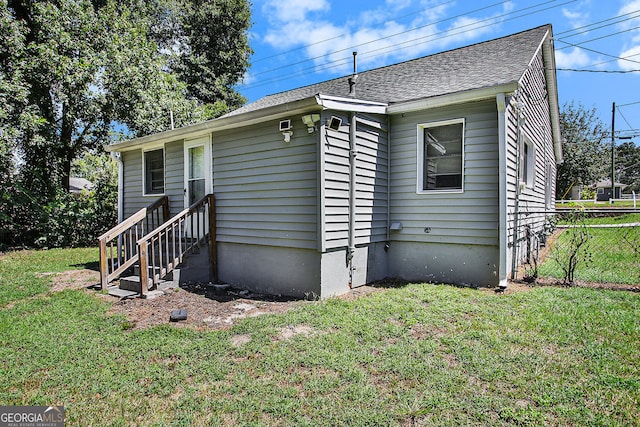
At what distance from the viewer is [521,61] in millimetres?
6688

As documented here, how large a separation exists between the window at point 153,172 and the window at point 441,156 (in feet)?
18.6

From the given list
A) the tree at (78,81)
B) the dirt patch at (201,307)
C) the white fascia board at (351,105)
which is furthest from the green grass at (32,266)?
the white fascia board at (351,105)

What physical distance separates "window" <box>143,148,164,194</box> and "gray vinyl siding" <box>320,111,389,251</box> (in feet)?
15.3

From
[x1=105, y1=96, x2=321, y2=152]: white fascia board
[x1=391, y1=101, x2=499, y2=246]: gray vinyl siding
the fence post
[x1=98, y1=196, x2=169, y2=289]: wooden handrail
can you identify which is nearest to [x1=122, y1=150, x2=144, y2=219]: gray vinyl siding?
[x1=105, y1=96, x2=321, y2=152]: white fascia board

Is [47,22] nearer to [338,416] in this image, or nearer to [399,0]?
[399,0]

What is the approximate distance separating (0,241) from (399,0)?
49.2 ft

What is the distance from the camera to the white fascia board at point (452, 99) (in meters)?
5.12

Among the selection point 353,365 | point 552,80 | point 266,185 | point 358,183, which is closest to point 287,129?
point 266,185

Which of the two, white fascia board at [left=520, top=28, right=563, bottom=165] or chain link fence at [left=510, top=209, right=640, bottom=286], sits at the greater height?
white fascia board at [left=520, top=28, right=563, bottom=165]

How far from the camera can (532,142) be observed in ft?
25.6

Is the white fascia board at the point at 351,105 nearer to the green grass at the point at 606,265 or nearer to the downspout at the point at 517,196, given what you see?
the downspout at the point at 517,196

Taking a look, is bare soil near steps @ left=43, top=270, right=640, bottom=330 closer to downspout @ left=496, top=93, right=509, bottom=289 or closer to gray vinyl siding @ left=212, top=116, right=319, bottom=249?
downspout @ left=496, top=93, right=509, bottom=289

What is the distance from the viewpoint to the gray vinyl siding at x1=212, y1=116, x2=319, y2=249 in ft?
17.4

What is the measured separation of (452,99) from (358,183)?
6.48 ft
